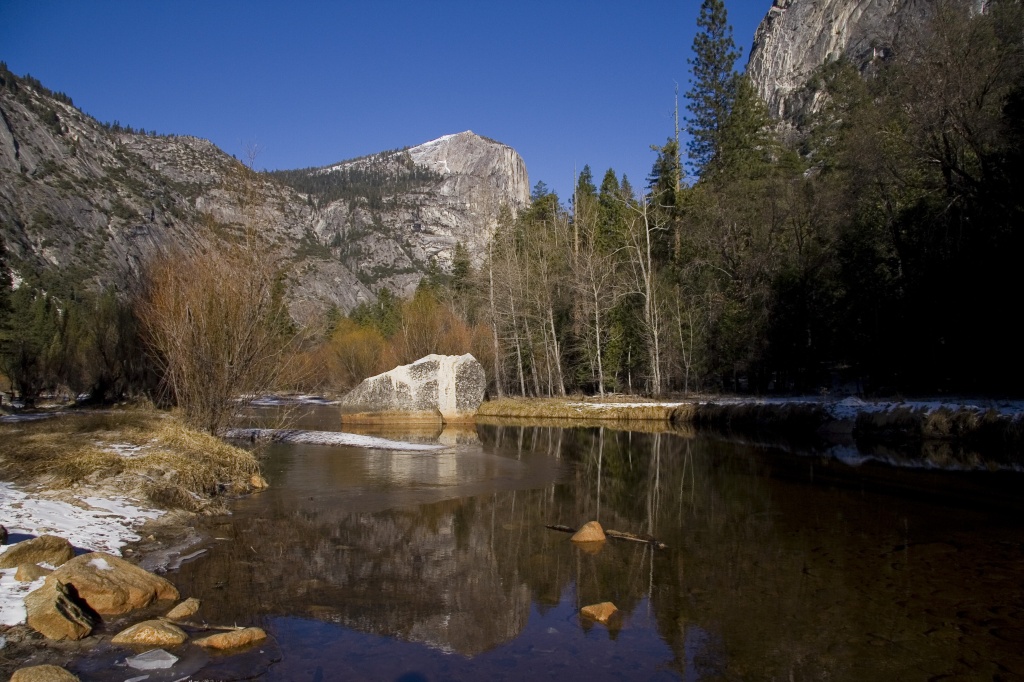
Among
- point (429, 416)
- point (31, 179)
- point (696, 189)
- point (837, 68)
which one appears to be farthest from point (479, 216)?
point (31, 179)

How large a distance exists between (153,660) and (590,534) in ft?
17.6

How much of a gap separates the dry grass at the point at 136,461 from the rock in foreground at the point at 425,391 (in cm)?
1684

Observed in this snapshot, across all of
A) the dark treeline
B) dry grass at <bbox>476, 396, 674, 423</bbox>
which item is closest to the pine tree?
the dark treeline

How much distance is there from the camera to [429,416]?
3133 centimetres

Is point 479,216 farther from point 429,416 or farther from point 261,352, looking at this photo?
point 261,352

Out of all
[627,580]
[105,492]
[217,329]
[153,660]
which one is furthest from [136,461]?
[627,580]

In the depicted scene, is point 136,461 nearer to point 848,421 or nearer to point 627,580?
point 627,580

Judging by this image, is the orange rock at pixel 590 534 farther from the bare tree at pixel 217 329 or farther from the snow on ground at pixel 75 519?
the bare tree at pixel 217 329

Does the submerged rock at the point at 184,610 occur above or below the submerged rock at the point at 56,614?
below

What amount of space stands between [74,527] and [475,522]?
16.5ft

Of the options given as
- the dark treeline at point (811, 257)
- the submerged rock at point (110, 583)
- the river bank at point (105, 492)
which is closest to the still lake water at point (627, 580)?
the submerged rock at point (110, 583)

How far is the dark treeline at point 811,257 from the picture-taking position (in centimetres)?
2139

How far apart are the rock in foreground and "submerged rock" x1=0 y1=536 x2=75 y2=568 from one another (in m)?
24.9

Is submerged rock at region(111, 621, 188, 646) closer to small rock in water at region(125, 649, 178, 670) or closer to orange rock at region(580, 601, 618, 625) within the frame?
small rock in water at region(125, 649, 178, 670)
